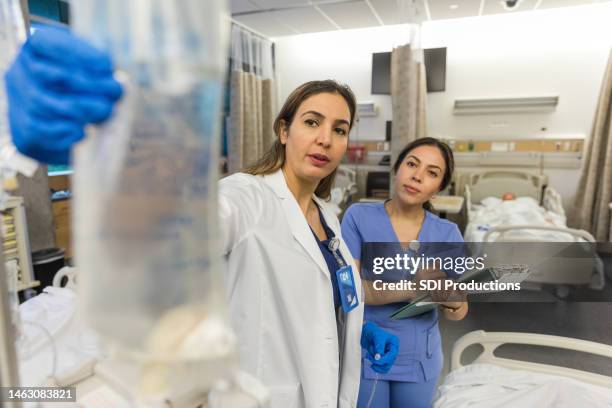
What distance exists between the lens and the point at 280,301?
1043 mm

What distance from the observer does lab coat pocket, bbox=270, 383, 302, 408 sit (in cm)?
103

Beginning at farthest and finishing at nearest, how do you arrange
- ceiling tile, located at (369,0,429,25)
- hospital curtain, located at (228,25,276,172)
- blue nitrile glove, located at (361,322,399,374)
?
hospital curtain, located at (228,25,276,172) → ceiling tile, located at (369,0,429,25) → blue nitrile glove, located at (361,322,399,374)

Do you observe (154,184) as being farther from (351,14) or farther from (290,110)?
(351,14)

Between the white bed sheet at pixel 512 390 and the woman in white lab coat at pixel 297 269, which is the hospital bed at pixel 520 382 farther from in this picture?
the woman in white lab coat at pixel 297 269

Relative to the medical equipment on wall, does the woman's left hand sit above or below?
below

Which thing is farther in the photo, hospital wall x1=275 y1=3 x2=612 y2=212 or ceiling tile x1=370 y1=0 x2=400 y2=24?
hospital wall x1=275 y1=3 x2=612 y2=212

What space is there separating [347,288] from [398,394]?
0.58m

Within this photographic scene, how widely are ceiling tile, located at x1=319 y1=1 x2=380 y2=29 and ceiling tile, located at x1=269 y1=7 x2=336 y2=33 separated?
0.46ft

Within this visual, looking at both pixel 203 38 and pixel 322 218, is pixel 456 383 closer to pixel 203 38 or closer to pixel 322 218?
pixel 322 218

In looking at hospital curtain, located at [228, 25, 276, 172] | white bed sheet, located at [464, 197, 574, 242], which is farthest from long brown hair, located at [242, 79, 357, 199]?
hospital curtain, located at [228, 25, 276, 172]

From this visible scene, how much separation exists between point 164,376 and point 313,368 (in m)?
0.82

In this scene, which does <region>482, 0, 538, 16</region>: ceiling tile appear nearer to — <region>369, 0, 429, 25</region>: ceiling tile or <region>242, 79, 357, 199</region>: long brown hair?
<region>369, 0, 429, 25</region>: ceiling tile

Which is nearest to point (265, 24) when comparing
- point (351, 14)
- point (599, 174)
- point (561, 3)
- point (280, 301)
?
point (351, 14)

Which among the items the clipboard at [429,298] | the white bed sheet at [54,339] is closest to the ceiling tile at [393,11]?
the clipboard at [429,298]
